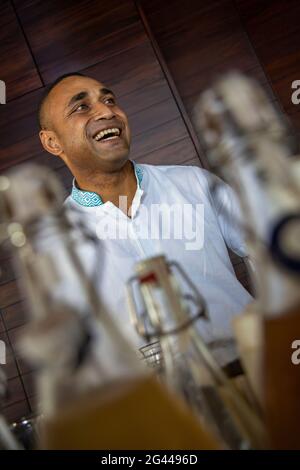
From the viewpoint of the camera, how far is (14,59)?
2803 millimetres

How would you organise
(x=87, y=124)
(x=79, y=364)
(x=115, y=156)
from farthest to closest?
(x=87, y=124) < (x=115, y=156) < (x=79, y=364)

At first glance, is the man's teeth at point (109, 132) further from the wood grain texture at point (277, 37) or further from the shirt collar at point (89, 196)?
the wood grain texture at point (277, 37)

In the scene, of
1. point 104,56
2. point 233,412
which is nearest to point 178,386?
point 233,412

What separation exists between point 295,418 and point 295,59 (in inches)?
111

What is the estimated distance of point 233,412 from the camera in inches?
14.0

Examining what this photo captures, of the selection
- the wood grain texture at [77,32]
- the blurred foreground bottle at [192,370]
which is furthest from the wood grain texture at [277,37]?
the blurred foreground bottle at [192,370]

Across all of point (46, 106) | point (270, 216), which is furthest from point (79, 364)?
point (46, 106)

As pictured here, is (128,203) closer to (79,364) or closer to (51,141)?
(51,141)

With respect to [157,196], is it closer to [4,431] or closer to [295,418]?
[4,431]

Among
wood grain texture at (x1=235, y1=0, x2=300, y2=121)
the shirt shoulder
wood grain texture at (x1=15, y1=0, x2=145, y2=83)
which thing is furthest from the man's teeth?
wood grain texture at (x1=235, y1=0, x2=300, y2=121)

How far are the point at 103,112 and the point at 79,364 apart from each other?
1.31 metres

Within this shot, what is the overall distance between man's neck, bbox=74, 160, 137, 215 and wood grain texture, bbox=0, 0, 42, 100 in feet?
4.86

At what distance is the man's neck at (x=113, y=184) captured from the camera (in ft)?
4.88

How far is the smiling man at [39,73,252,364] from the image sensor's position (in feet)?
4.23
